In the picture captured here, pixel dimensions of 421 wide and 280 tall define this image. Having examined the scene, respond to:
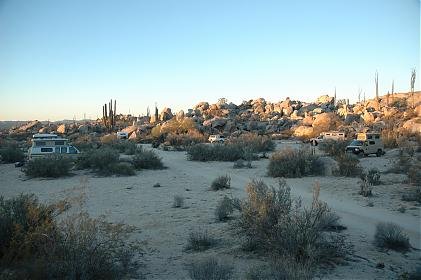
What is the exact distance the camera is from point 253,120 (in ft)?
243

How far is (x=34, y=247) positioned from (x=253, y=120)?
69.0m

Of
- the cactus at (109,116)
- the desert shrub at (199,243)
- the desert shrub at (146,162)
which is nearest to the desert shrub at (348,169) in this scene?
the desert shrub at (146,162)

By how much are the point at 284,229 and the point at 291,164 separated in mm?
12288

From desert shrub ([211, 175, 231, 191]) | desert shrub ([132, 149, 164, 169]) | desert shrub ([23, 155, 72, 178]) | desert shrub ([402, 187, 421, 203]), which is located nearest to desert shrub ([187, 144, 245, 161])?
desert shrub ([132, 149, 164, 169])

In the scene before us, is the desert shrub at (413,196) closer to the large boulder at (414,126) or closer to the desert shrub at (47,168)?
the desert shrub at (47,168)

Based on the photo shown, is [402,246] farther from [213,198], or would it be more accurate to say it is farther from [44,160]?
[44,160]

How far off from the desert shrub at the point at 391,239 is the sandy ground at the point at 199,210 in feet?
0.69

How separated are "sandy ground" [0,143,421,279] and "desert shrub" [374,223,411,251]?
21cm

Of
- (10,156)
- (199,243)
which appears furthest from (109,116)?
(199,243)

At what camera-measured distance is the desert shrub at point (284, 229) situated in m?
6.37

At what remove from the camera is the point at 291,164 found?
732 inches

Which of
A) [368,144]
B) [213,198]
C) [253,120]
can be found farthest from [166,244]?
[253,120]

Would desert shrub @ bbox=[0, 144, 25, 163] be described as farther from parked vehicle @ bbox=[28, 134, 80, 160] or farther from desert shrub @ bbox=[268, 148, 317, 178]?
desert shrub @ bbox=[268, 148, 317, 178]

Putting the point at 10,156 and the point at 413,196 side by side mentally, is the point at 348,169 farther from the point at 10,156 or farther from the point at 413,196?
the point at 10,156
